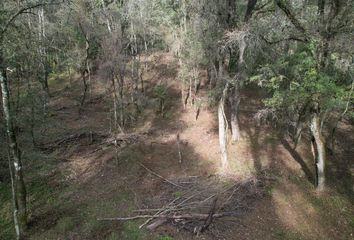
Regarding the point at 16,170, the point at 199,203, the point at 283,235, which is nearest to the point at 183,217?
the point at 199,203

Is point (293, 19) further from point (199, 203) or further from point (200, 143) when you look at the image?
point (200, 143)

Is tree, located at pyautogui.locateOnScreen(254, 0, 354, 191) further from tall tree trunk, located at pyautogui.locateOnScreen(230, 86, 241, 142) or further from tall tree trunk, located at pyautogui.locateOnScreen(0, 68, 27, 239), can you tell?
tall tree trunk, located at pyautogui.locateOnScreen(0, 68, 27, 239)

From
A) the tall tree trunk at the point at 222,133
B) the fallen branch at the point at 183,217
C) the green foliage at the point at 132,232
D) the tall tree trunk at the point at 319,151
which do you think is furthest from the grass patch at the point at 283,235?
the green foliage at the point at 132,232

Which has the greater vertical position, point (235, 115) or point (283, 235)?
point (235, 115)

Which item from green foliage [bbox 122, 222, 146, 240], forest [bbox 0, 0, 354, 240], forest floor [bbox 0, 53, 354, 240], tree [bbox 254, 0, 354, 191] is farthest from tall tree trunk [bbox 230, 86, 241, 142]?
green foliage [bbox 122, 222, 146, 240]

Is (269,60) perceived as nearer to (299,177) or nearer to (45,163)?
(299,177)

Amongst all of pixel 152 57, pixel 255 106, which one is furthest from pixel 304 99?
pixel 152 57
